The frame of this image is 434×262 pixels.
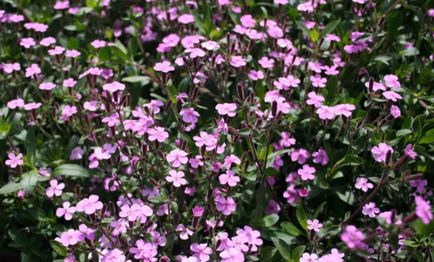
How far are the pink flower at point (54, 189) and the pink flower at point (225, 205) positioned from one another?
0.78 m

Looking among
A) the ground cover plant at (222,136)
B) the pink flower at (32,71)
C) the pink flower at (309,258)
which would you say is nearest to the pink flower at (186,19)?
the ground cover plant at (222,136)

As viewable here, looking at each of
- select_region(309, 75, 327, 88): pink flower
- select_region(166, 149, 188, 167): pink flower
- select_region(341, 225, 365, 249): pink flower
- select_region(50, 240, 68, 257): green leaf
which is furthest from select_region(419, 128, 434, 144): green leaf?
select_region(50, 240, 68, 257): green leaf

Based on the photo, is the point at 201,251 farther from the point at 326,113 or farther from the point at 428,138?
the point at 428,138

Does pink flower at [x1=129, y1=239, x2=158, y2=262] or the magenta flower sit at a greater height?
the magenta flower

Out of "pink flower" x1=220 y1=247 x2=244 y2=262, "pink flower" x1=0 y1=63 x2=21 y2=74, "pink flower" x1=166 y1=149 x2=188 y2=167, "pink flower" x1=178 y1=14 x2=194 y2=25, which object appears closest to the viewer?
"pink flower" x1=220 y1=247 x2=244 y2=262

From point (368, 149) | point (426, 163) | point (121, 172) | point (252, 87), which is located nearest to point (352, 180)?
point (368, 149)

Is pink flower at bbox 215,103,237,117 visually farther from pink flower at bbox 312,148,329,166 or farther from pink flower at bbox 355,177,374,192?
pink flower at bbox 355,177,374,192

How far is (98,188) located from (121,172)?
21 cm

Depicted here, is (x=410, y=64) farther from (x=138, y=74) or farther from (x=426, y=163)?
(x=138, y=74)

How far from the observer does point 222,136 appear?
257 cm

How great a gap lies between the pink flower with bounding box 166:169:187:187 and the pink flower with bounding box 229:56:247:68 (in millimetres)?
658

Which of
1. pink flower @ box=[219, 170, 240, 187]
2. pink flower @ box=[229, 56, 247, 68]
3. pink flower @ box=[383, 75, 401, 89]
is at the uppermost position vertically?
pink flower @ box=[229, 56, 247, 68]

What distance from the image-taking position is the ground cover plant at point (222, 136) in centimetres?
254

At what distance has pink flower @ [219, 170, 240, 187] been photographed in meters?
2.52
